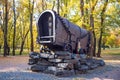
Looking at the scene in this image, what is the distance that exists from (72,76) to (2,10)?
26.5 metres

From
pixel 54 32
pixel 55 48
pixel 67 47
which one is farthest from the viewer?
pixel 67 47

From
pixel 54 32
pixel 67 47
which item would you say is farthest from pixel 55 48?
pixel 54 32

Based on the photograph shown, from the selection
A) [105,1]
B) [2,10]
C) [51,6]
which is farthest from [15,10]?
[105,1]

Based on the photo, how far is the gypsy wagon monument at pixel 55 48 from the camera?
1248cm

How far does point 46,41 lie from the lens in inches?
496

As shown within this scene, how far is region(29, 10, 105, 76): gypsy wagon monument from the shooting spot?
1248 centimetres

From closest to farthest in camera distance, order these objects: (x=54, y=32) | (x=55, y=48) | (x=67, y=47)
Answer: (x=54, y=32)
(x=55, y=48)
(x=67, y=47)

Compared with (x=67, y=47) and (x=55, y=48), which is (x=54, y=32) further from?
(x=67, y=47)

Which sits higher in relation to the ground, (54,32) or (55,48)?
(54,32)

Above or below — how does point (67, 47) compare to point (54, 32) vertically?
below

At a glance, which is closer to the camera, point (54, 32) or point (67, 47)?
point (54, 32)

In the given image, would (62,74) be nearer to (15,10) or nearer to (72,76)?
(72,76)

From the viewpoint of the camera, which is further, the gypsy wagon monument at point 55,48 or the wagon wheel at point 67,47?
the wagon wheel at point 67,47

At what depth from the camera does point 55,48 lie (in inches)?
530
